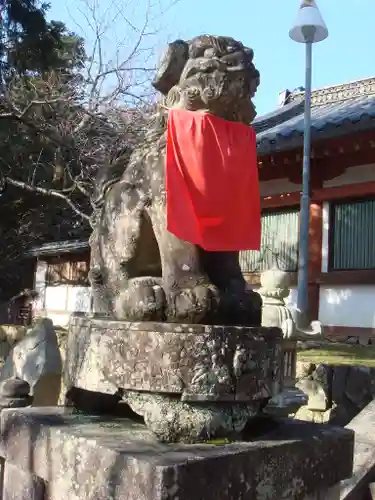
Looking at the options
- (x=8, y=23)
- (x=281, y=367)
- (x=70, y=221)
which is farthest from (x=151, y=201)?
(x=70, y=221)

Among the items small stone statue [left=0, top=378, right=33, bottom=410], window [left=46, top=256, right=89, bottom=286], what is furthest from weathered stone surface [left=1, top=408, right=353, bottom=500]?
window [left=46, top=256, right=89, bottom=286]

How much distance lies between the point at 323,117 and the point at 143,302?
821cm

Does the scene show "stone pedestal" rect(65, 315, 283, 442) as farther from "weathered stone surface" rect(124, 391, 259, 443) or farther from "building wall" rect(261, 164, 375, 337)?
"building wall" rect(261, 164, 375, 337)

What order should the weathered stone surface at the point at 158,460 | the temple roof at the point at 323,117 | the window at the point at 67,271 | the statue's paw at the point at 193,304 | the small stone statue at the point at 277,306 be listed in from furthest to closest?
the window at the point at 67,271, the temple roof at the point at 323,117, the small stone statue at the point at 277,306, the statue's paw at the point at 193,304, the weathered stone surface at the point at 158,460

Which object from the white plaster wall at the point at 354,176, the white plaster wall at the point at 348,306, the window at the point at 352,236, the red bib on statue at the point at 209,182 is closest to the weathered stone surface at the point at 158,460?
the red bib on statue at the point at 209,182

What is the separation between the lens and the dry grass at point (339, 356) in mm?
4917

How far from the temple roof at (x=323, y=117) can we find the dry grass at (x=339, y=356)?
8.66 ft

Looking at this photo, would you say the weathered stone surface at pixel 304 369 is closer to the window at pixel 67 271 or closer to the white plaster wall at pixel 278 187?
the white plaster wall at pixel 278 187

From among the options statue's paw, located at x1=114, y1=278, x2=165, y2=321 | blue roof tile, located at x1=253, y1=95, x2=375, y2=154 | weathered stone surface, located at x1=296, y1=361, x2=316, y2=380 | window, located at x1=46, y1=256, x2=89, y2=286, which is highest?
blue roof tile, located at x1=253, y1=95, x2=375, y2=154

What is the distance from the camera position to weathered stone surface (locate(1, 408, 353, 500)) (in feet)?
4.56

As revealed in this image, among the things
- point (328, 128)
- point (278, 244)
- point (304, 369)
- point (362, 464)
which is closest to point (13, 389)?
point (362, 464)

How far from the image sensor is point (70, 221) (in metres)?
17.1

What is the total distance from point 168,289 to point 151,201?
0.33 meters

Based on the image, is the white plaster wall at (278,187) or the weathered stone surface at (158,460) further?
the white plaster wall at (278,187)
